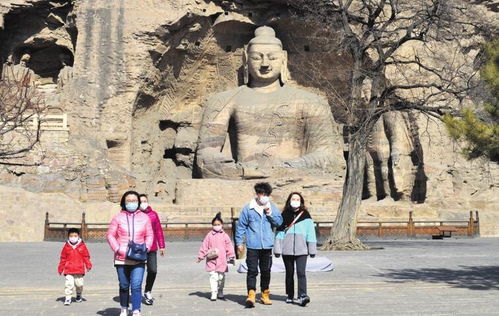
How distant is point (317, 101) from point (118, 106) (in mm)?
6631

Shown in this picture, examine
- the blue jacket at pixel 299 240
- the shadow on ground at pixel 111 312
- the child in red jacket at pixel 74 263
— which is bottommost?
the shadow on ground at pixel 111 312

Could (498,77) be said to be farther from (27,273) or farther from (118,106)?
(118,106)

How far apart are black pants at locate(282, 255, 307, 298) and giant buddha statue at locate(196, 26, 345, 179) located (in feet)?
58.3

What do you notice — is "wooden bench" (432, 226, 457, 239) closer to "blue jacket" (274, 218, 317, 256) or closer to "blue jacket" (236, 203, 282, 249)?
"blue jacket" (274, 218, 317, 256)

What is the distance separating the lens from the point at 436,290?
9.86 meters

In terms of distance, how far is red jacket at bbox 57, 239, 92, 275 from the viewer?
944cm

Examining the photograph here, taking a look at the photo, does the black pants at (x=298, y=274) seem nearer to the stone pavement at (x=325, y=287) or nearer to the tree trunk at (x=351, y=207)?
the stone pavement at (x=325, y=287)

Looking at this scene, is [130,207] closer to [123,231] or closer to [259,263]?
[123,231]

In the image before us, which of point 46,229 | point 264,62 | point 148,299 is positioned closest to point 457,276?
point 148,299

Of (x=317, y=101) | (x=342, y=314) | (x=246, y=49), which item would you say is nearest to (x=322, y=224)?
(x=317, y=101)

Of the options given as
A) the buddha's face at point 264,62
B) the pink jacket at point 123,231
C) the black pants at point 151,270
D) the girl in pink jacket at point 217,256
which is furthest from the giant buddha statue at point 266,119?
the pink jacket at point 123,231

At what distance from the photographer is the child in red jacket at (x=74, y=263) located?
30.8 feet

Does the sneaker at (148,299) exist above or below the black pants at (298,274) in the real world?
below

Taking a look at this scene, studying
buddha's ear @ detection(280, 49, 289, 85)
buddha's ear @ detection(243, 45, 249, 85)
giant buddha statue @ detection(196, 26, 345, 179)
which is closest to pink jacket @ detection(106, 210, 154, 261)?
giant buddha statue @ detection(196, 26, 345, 179)
